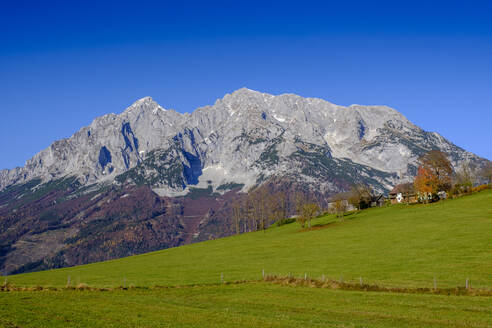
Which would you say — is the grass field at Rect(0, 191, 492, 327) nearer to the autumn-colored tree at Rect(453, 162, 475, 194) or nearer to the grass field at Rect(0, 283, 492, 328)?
the grass field at Rect(0, 283, 492, 328)

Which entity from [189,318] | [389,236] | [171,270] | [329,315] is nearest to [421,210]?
[389,236]

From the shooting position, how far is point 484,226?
91875mm

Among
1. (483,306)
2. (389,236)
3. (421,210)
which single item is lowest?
(483,306)

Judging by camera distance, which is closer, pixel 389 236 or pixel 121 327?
pixel 121 327

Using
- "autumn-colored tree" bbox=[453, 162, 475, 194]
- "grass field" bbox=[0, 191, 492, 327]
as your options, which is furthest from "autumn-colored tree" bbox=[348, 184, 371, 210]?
"grass field" bbox=[0, 191, 492, 327]

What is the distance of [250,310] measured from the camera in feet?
130

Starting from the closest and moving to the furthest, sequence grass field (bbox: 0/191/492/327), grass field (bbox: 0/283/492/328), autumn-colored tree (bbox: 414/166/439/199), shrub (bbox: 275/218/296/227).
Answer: grass field (bbox: 0/283/492/328) < grass field (bbox: 0/191/492/327) < autumn-colored tree (bbox: 414/166/439/199) < shrub (bbox: 275/218/296/227)

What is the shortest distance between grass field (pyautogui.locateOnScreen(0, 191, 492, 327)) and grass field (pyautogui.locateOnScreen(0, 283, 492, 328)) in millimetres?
84

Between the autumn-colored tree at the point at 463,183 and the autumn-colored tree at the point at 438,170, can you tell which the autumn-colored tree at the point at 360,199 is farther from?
the autumn-colored tree at the point at 463,183

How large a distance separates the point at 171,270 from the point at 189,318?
183 feet

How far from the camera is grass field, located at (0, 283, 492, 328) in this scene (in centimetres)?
3167

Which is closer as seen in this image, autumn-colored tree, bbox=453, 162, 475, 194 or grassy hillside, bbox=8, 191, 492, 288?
grassy hillside, bbox=8, 191, 492, 288

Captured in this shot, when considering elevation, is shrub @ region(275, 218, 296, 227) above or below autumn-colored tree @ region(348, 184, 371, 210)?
below

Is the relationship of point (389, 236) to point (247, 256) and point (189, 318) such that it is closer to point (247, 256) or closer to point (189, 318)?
point (247, 256)
